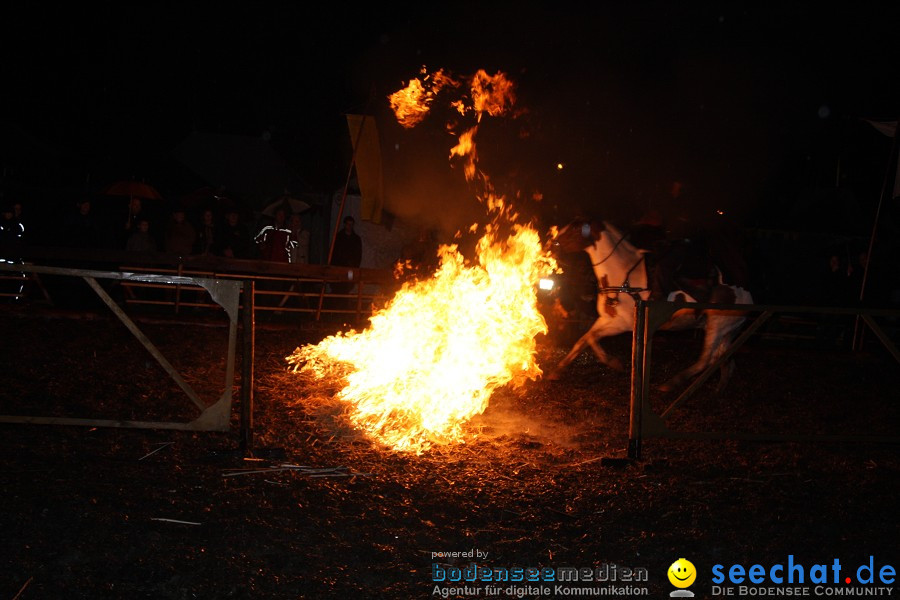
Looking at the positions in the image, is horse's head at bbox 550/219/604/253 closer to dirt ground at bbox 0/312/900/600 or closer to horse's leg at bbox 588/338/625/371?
horse's leg at bbox 588/338/625/371

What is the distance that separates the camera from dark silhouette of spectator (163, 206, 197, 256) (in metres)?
13.9

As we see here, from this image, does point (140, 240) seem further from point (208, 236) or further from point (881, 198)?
point (881, 198)

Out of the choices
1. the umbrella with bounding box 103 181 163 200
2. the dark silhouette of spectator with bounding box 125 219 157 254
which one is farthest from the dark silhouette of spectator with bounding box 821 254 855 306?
the umbrella with bounding box 103 181 163 200

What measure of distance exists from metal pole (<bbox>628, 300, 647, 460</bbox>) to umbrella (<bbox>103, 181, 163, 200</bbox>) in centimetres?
1225

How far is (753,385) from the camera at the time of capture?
31.9 ft

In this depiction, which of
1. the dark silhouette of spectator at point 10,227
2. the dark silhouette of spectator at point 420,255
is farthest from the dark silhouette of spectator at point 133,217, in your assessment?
the dark silhouette of spectator at point 420,255

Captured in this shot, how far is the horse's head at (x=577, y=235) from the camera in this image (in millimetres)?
9094

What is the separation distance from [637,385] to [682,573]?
218 centimetres

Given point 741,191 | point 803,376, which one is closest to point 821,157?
point 741,191

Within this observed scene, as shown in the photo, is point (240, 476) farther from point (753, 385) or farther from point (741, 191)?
point (741, 191)

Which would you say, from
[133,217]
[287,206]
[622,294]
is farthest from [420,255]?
[133,217]

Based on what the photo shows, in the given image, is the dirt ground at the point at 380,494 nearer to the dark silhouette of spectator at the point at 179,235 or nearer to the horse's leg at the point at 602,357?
the horse's leg at the point at 602,357

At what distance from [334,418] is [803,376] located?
7.69 meters

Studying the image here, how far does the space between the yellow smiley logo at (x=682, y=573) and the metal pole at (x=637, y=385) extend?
190cm
